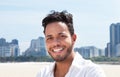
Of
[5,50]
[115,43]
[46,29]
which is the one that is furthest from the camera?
[5,50]

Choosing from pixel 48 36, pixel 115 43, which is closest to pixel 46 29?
pixel 48 36

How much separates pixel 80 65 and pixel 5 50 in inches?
4955

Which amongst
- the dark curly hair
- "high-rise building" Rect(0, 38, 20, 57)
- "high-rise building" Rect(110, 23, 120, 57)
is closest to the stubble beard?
the dark curly hair

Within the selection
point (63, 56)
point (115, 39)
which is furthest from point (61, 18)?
point (115, 39)

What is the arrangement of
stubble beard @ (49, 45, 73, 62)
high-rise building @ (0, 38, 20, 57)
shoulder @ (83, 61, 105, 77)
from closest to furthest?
shoulder @ (83, 61, 105, 77) → stubble beard @ (49, 45, 73, 62) → high-rise building @ (0, 38, 20, 57)

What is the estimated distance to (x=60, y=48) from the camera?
2824 millimetres

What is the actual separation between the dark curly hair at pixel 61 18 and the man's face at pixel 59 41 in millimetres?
28

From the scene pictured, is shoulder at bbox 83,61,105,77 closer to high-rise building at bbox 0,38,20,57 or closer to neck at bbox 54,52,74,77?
neck at bbox 54,52,74,77

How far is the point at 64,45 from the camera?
2832 millimetres

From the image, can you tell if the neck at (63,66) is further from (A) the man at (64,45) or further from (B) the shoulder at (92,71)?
(B) the shoulder at (92,71)

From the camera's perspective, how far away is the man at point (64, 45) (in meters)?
2.79

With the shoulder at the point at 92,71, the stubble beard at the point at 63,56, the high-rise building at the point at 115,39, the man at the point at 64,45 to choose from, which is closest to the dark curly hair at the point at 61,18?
the man at the point at 64,45

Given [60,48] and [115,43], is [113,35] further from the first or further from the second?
[60,48]

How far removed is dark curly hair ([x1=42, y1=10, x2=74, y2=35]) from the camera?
2.88 metres
